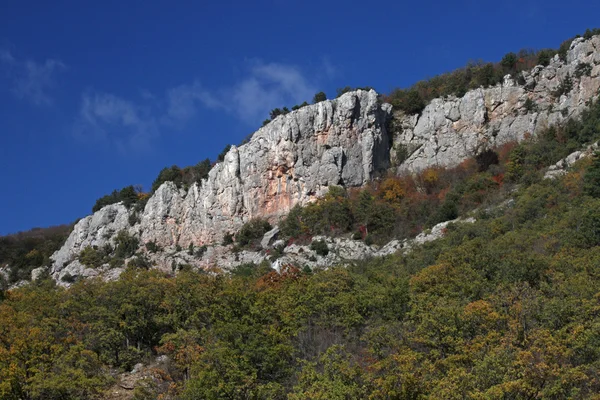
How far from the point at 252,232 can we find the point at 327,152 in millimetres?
11637

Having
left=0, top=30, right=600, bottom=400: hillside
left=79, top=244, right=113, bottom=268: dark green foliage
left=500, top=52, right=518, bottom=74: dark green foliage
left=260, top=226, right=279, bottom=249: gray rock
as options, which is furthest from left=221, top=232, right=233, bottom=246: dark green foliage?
left=500, top=52, right=518, bottom=74: dark green foliage

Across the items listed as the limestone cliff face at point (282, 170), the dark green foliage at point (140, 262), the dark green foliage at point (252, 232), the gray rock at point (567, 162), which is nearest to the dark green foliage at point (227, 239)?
the dark green foliage at point (252, 232)

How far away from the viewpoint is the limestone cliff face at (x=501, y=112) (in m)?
65.1

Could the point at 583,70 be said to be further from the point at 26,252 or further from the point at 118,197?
the point at 26,252

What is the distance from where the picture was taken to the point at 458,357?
907 inches

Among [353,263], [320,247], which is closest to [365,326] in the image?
[353,263]

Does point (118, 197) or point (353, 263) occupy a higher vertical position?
point (118, 197)

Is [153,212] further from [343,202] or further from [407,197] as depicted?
[407,197]

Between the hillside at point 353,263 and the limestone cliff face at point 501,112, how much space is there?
0.22 m

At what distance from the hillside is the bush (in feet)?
0.69

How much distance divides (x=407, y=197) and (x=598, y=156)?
20.0 metres

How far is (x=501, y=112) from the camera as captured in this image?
69438mm

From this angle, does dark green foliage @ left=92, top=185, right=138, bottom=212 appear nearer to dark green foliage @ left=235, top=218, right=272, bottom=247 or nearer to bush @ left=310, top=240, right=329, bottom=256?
dark green foliage @ left=235, top=218, right=272, bottom=247

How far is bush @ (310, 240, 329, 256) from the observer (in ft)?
194
